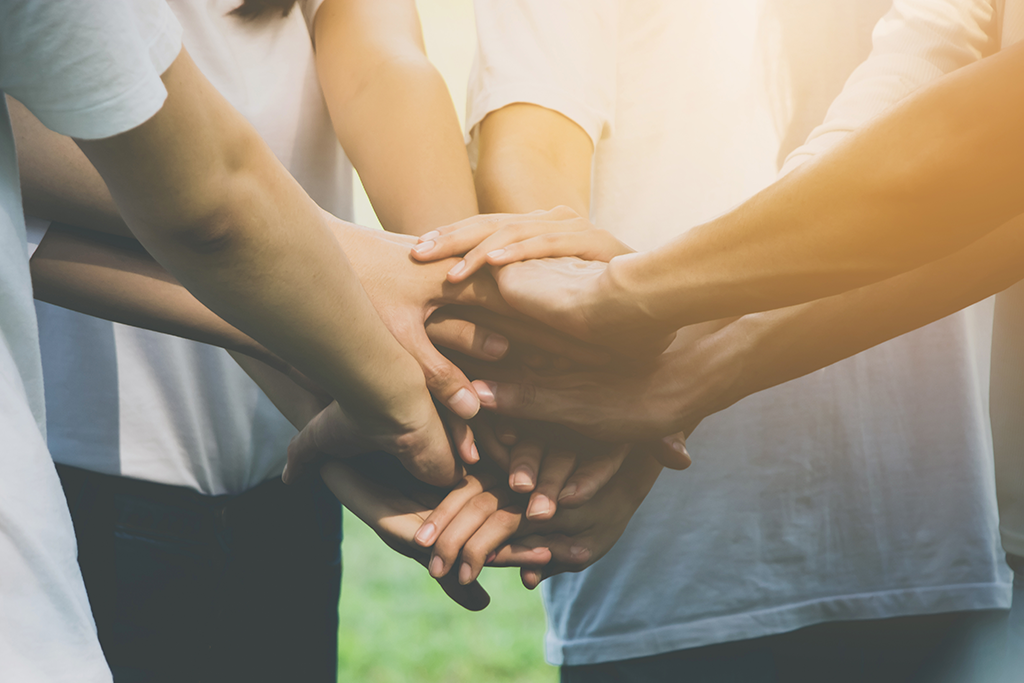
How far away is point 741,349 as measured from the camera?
0.81 meters

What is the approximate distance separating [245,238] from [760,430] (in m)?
0.73

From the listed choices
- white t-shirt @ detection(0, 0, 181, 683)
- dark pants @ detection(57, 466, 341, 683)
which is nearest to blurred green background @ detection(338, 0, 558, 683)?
dark pants @ detection(57, 466, 341, 683)

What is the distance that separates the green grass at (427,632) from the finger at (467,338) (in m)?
1.67

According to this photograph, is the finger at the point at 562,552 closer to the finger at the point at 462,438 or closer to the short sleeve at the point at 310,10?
the finger at the point at 462,438

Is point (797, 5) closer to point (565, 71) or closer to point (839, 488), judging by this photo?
point (565, 71)

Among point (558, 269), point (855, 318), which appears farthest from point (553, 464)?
point (855, 318)

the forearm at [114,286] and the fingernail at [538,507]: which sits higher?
the forearm at [114,286]

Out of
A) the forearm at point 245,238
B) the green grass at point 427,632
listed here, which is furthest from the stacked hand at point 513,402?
the green grass at point 427,632

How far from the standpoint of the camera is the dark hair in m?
0.95

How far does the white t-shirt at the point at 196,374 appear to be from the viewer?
0.94m

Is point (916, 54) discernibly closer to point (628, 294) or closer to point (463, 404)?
point (628, 294)

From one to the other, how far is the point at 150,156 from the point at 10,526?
8.9 inches

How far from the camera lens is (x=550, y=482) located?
33.4 inches

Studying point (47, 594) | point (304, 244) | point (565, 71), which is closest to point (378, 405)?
point (304, 244)
